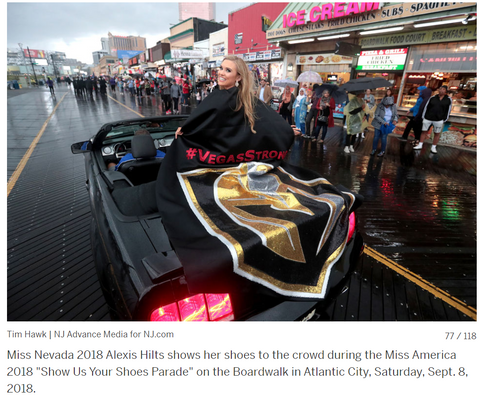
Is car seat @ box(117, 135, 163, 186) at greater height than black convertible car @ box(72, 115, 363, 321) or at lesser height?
greater

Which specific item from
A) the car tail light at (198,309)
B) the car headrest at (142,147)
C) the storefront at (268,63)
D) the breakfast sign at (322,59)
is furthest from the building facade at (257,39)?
the car tail light at (198,309)

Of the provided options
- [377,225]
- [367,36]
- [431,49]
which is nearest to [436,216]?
[377,225]

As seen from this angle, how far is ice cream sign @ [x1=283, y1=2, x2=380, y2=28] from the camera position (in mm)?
8789

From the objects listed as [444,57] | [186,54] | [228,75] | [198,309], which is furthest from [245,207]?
[186,54]

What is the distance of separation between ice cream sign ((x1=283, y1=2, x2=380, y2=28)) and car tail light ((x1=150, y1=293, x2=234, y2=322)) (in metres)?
10.7

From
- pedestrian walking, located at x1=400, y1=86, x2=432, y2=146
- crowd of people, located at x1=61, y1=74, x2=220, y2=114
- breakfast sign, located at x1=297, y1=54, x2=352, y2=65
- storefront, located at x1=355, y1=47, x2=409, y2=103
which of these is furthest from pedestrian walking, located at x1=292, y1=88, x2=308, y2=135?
breakfast sign, located at x1=297, y1=54, x2=352, y2=65

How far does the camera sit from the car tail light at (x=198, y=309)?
1.29m

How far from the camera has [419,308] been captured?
7.57ft

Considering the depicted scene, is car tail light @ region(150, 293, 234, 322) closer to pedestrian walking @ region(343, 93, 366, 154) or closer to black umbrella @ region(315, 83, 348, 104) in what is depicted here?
pedestrian walking @ region(343, 93, 366, 154)

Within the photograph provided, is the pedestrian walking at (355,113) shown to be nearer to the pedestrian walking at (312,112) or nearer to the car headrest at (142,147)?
the pedestrian walking at (312,112)

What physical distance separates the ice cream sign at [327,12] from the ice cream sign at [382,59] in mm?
1964

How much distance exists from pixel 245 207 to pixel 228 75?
1004 millimetres

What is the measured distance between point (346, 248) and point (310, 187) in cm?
50
